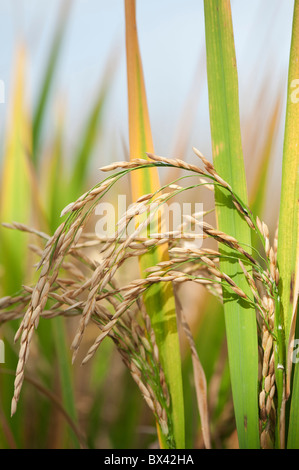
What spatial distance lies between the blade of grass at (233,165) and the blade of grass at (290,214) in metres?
0.03

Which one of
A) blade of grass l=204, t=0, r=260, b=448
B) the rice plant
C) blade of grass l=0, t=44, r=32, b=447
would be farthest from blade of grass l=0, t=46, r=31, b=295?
blade of grass l=204, t=0, r=260, b=448

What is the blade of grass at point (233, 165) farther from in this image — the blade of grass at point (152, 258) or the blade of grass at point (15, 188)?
the blade of grass at point (15, 188)

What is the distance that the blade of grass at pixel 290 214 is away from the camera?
1.42ft

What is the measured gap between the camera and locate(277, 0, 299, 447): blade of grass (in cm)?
43

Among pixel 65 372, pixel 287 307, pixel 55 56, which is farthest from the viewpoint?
pixel 55 56

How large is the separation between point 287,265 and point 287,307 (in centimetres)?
4

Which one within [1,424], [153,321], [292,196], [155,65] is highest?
[155,65]

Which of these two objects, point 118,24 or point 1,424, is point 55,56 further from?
point 1,424

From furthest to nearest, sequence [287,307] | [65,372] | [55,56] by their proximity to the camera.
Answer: [55,56]
[65,372]
[287,307]

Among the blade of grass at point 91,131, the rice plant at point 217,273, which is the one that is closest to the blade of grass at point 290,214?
the rice plant at point 217,273

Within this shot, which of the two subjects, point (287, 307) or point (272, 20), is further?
point (272, 20)

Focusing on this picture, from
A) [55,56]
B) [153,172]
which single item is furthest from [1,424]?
[55,56]

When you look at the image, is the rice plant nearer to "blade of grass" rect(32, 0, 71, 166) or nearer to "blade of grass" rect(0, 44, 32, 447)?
"blade of grass" rect(0, 44, 32, 447)
